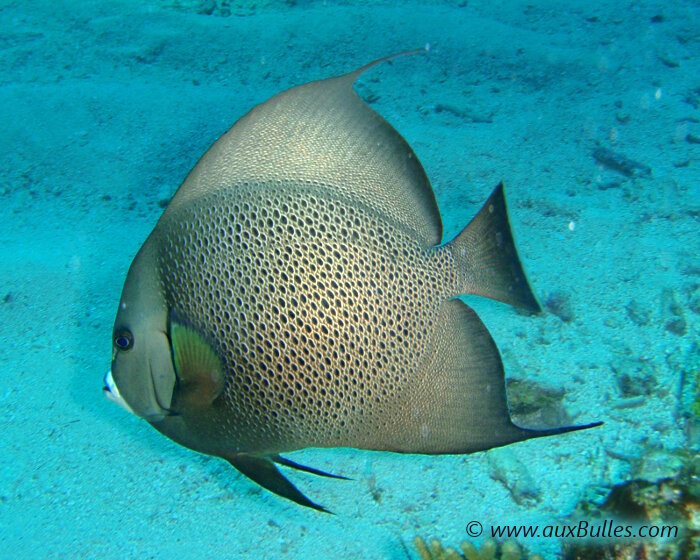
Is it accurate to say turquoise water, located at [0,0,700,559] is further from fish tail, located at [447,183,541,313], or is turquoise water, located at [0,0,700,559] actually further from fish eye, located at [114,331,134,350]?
fish eye, located at [114,331,134,350]

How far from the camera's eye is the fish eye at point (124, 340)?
4.54ft

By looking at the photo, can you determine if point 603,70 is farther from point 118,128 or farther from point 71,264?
point 71,264

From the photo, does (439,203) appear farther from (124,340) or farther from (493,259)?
(124,340)

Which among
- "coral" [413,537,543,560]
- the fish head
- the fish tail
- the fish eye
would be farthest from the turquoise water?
the fish eye

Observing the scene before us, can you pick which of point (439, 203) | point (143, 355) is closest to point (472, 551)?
point (143, 355)

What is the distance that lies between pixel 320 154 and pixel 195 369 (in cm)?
73

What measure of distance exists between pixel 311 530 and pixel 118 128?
4.32m

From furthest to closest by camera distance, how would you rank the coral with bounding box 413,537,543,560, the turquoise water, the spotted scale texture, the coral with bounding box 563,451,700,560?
the turquoise water, the coral with bounding box 413,537,543,560, the coral with bounding box 563,451,700,560, the spotted scale texture

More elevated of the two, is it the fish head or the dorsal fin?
the dorsal fin

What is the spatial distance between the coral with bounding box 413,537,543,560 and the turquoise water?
0.12 m

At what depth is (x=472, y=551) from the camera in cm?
208

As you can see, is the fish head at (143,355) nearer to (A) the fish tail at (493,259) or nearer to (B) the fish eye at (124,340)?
(B) the fish eye at (124,340)

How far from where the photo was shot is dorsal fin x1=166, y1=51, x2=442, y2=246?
146 centimetres

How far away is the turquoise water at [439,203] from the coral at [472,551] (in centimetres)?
12
